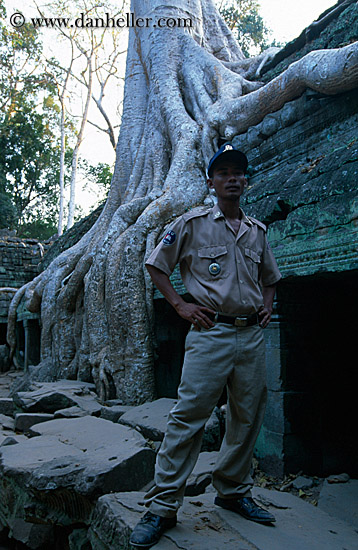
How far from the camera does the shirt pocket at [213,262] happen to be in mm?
2002

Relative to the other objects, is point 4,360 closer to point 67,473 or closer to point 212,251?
point 67,473

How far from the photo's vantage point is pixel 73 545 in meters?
2.52

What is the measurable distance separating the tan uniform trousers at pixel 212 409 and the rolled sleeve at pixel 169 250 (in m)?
0.32

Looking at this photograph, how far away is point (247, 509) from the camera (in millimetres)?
2021

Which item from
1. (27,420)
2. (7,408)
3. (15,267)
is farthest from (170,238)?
(15,267)

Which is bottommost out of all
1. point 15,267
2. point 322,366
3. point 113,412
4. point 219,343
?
point 113,412

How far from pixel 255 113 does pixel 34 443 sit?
3.73m

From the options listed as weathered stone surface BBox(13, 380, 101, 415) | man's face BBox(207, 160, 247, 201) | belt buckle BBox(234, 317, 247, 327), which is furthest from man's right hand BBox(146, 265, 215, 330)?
weathered stone surface BBox(13, 380, 101, 415)

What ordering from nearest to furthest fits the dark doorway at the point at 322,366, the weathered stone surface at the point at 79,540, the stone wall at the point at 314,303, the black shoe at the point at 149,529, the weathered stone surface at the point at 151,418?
the black shoe at the point at 149,529
the weathered stone surface at the point at 79,540
the stone wall at the point at 314,303
the dark doorway at the point at 322,366
the weathered stone surface at the point at 151,418

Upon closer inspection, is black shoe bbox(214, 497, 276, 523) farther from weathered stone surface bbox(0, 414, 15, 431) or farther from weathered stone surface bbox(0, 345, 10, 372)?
weathered stone surface bbox(0, 345, 10, 372)

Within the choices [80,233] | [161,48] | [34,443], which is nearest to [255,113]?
[161,48]

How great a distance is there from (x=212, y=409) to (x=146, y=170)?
4.75 meters

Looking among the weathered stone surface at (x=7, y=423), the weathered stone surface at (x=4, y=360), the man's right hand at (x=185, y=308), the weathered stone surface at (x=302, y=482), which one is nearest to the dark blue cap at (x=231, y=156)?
the man's right hand at (x=185, y=308)

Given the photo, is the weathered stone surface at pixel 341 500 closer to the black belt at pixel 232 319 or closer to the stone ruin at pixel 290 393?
the stone ruin at pixel 290 393
